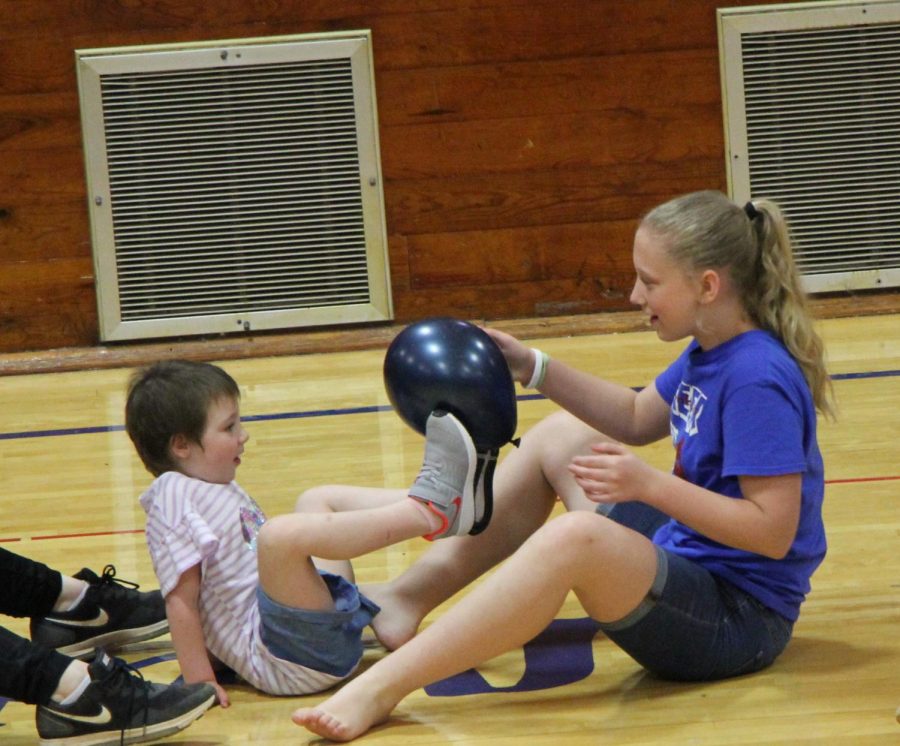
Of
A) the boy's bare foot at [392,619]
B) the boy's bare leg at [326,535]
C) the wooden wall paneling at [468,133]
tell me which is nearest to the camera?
the boy's bare leg at [326,535]

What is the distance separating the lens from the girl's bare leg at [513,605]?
187cm

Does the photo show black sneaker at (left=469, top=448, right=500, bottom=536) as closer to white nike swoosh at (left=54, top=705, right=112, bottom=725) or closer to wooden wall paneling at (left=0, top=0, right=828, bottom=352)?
white nike swoosh at (left=54, top=705, right=112, bottom=725)

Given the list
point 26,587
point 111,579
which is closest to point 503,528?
point 111,579

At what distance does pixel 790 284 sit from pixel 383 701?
0.85 metres

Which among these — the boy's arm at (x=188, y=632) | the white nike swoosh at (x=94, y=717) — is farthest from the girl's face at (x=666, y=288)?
the white nike swoosh at (x=94, y=717)

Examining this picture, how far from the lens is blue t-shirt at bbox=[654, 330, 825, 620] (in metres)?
1.91

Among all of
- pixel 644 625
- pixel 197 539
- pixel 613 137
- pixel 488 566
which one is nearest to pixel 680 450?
pixel 644 625

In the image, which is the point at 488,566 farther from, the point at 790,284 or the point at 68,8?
the point at 68,8

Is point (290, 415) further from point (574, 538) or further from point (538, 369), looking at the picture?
point (574, 538)

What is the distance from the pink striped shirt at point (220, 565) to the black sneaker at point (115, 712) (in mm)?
195

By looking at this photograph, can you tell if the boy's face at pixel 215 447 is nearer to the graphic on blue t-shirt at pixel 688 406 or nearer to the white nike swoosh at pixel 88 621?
the white nike swoosh at pixel 88 621

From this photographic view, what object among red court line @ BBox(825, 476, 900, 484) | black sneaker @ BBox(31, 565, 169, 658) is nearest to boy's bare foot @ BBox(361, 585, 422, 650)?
black sneaker @ BBox(31, 565, 169, 658)

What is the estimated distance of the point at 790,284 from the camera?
6.62ft

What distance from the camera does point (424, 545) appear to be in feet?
9.29
